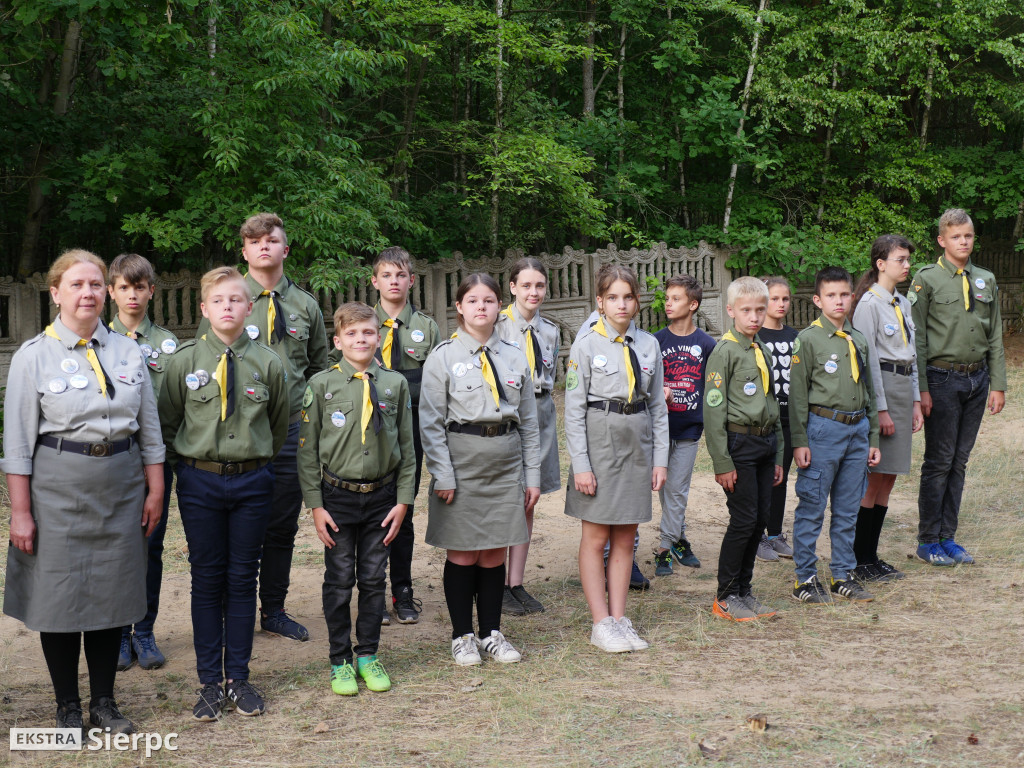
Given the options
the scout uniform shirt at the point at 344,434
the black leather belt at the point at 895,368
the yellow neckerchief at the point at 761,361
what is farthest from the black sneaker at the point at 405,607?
the black leather belt at the point at 895,368

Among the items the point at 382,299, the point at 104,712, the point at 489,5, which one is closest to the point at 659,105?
the point at 489,5

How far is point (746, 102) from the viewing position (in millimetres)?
15117

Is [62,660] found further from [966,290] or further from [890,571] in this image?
[966,290]

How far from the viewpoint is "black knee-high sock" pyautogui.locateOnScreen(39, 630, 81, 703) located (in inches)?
147

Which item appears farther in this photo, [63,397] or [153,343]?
[153,343]

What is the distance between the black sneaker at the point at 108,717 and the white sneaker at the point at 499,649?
155 centimetres

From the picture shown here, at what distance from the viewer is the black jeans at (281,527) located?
4859 millimetres

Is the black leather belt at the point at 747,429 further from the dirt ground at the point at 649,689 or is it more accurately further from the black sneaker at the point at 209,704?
the black sneaker at the point at 209,704

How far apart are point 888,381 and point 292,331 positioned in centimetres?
341

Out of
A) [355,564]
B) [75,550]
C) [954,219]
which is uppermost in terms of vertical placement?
[954,219]

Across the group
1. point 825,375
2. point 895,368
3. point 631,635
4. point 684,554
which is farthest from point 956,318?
point 631,635

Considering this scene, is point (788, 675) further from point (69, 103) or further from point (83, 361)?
point (69, 103)

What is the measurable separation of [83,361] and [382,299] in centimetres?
190

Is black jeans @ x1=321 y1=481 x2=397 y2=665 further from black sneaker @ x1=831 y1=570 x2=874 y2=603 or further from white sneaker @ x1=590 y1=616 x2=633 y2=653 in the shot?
black sneaker @ x1=831 y1=570 x2=874 y2=603
